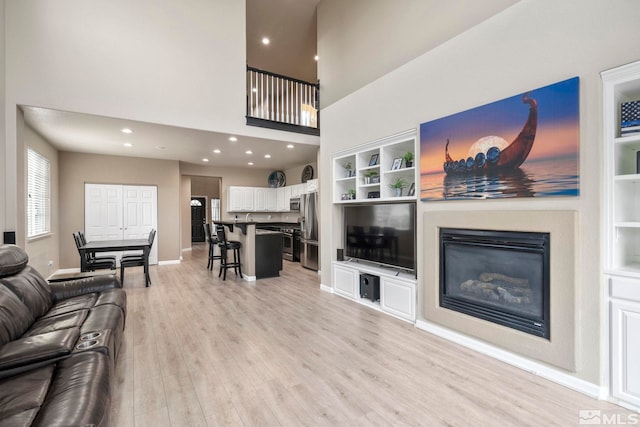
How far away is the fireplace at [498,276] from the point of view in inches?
98.3

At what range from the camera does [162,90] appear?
471 cm

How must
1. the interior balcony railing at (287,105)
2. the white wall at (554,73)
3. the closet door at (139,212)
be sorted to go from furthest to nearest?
the closet door at (139,212) < the interior balcony railing at (287,105) < the white wall at (554,73)

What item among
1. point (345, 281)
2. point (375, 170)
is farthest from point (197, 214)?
point (375, 170)

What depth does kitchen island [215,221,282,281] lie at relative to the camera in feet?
19.9

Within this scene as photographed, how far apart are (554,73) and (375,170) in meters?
2.52

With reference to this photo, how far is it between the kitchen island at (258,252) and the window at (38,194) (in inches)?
132

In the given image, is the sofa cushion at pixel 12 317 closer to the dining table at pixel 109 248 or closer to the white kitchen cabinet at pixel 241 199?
the dining table at pixel 109 248

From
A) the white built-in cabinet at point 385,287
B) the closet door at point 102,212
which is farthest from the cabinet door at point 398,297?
the closet door at point 102,212

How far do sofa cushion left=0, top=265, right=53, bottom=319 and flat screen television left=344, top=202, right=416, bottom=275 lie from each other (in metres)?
3.72

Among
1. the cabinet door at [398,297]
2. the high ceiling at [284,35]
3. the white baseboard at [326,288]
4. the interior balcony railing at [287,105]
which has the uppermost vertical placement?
the high ceiling at [284,35]

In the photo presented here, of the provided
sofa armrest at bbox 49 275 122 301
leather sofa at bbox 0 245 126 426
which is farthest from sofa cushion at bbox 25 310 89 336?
sofa armrest at bbox 49 275 122 301

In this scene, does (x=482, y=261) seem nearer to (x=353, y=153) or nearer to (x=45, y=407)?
(x=353, y=153)

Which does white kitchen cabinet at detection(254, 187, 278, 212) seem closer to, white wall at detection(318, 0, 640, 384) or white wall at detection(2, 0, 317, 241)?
white wall at detection(2, 0, 317, 241)

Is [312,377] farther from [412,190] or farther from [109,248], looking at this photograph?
[109,248]
